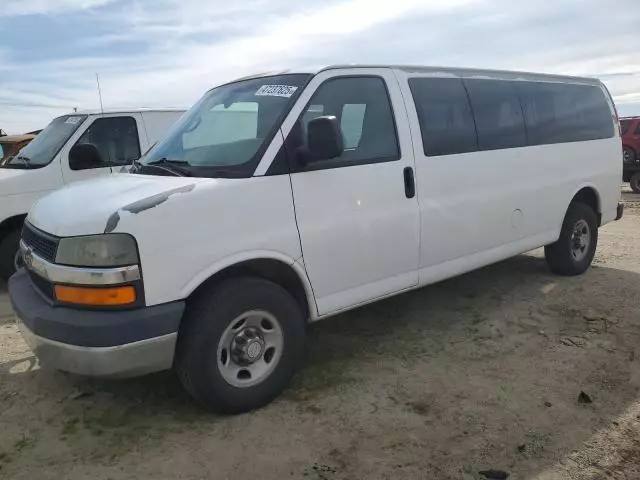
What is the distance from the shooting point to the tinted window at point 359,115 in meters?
3.86

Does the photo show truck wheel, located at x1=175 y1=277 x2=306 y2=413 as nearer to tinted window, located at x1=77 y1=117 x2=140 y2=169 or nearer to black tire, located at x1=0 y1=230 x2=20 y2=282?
black tire, located at x1=0 y1=230 x2=20 y2=282

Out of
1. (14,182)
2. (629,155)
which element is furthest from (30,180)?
(629,155)

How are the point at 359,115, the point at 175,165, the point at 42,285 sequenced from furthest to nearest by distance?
the point at 359,115
the point at 175,165
the point at 42,285

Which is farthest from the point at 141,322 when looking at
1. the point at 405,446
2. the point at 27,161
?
the point at 27,161

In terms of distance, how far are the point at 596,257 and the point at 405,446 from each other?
5215 mm

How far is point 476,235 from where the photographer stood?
486 cm

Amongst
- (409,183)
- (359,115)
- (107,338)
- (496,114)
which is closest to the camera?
(107,338)

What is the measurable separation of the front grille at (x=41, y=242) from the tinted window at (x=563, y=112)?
13.9 feet

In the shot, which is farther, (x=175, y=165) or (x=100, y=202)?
(x=175, y=165)

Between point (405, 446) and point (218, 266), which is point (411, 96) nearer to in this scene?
point (218, 266)

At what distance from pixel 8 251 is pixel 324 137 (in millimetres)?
4652

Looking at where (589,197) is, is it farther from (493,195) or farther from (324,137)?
(324,137)

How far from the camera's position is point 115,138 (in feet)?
23.8

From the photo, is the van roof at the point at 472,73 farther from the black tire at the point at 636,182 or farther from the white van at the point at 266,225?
the black tire at the point at 636,182
